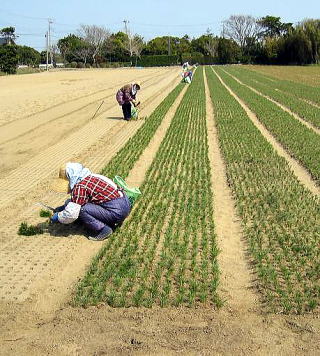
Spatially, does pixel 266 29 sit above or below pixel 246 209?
above

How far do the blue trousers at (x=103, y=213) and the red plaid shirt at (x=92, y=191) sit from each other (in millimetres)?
80

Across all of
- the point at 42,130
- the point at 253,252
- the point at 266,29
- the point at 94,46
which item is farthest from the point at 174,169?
the point at 266,29

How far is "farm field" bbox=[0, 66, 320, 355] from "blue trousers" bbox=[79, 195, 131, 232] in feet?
0.90

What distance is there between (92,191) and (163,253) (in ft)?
4.26

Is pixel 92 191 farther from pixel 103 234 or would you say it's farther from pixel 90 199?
pixel 103 234

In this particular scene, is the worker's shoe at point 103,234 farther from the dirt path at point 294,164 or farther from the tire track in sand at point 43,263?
the dirt path at point 294,164

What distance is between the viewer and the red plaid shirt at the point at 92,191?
6.73 metres

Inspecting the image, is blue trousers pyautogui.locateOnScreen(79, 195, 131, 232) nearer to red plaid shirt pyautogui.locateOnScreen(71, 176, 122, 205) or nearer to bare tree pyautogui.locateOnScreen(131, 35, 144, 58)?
red plaid shirt pyautogui.locateOnScreen(71, 176, 122, 205)

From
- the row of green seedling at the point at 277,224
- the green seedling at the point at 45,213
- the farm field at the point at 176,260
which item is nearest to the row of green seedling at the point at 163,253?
the farm field at the point at 176,260

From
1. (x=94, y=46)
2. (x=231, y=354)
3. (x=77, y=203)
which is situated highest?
(x=94, y=46)

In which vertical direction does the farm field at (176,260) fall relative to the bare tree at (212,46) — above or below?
below

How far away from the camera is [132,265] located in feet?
20.3

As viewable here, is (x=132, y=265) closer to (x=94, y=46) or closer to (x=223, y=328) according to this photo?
(x=223, y=328)

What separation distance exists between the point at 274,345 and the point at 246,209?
3846mm
